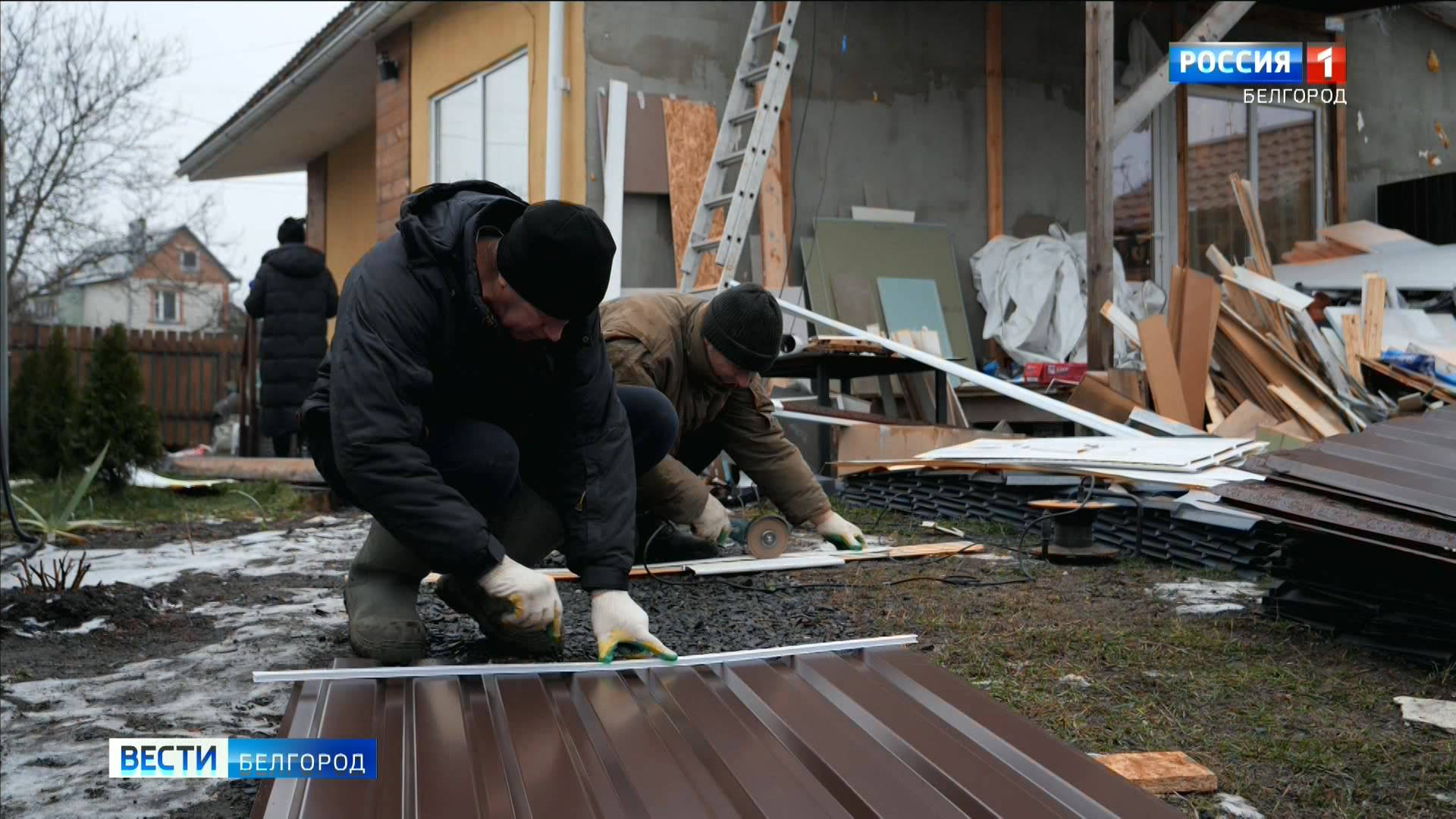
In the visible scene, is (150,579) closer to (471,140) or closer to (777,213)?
(777,213)

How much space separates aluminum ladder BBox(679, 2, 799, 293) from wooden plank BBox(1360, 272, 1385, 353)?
364 centimetres

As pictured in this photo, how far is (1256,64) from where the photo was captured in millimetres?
8430

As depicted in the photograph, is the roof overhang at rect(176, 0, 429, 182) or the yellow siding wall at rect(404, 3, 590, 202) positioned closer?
the yellow siding wall at rect(404, 3, 590, 202)

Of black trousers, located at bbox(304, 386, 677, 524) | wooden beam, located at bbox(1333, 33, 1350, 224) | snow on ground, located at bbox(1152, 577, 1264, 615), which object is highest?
wooden beam, located at bbox(1333, 33, 1350, 224)

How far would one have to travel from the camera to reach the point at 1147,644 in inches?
101

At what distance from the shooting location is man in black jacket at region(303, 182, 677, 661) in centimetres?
208

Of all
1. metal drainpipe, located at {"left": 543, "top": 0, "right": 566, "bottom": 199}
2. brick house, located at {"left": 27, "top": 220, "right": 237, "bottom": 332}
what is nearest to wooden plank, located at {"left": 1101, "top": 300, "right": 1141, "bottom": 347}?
metal drainpipe, located at {"left": 543, "top": 0, "right": 566, "bottom": 199}

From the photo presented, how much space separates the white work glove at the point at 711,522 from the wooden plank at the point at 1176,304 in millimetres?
3342

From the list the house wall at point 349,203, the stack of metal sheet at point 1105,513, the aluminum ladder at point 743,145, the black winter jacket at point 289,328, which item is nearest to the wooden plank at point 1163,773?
the stack of metal sheet at point 1105,513

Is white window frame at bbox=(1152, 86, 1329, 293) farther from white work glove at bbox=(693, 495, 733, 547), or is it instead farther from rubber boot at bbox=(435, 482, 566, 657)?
rubber boot at bbox=(435, 482, 566, 657)

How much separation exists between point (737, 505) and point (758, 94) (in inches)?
127

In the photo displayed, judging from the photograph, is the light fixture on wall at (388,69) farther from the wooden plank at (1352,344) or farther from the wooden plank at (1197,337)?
the wooden plank at (1352,344)

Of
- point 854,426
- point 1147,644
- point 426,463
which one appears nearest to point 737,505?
point 854,426

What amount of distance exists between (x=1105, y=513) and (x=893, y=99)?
4.86 m
